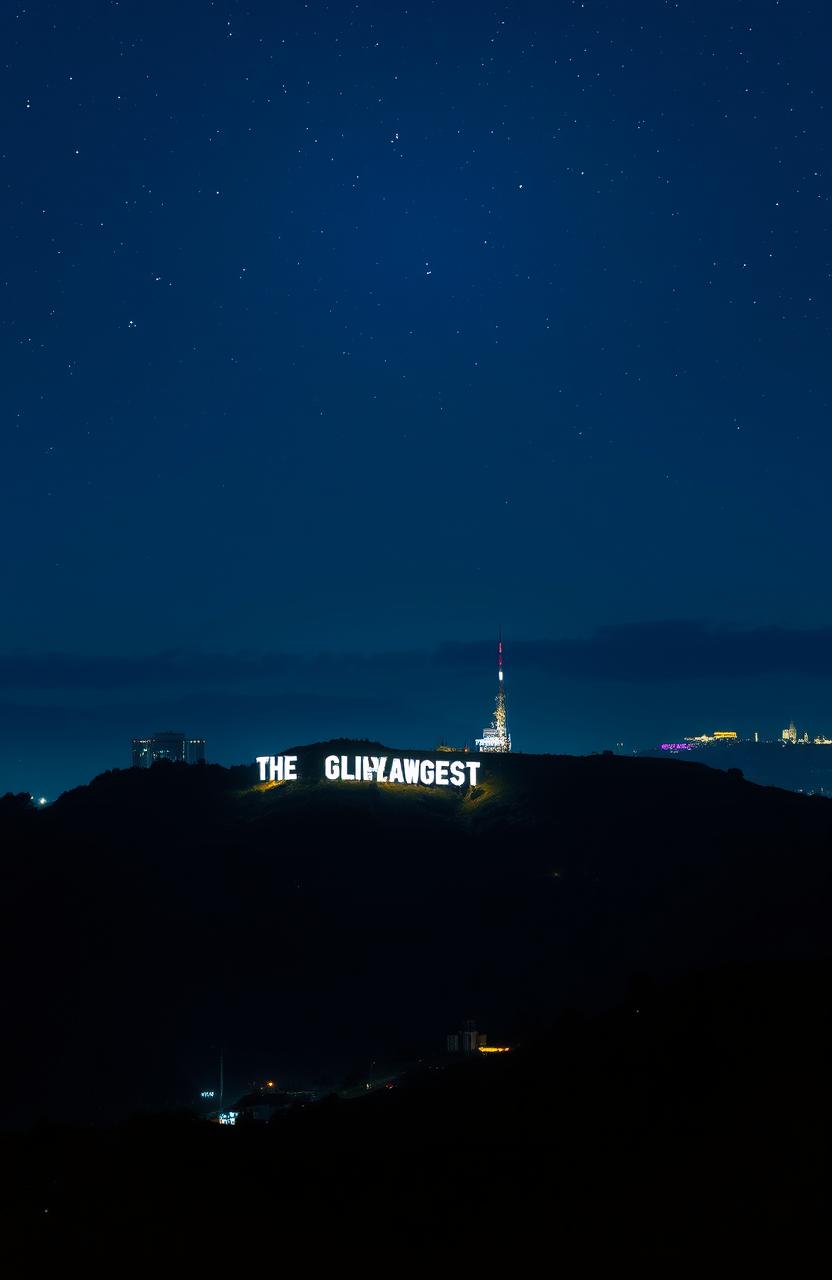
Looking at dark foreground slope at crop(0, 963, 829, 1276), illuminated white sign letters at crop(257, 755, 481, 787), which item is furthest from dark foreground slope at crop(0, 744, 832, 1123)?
dark foreground slope at crop(0, 963, 829, 1276)

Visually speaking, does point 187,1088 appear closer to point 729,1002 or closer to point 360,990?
point 360,990

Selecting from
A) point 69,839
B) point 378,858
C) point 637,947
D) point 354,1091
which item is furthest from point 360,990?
point 69,839

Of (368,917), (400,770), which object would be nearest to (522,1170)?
(368,917)

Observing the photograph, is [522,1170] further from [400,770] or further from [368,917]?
[400,770]

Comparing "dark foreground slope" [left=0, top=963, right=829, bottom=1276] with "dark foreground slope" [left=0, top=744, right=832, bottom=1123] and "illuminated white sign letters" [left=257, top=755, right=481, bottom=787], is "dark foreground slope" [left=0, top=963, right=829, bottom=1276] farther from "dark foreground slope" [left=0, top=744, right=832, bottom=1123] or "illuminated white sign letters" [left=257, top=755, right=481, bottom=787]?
"illuminated white sign letters" [left=257, top=755, right=481, bottom=787]

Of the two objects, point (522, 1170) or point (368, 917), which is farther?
point (368, 917)

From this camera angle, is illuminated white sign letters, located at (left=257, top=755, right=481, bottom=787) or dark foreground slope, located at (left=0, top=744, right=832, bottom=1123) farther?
illuminated white sign letters, located at (left=257, top=755, right=481, bottom=787)
